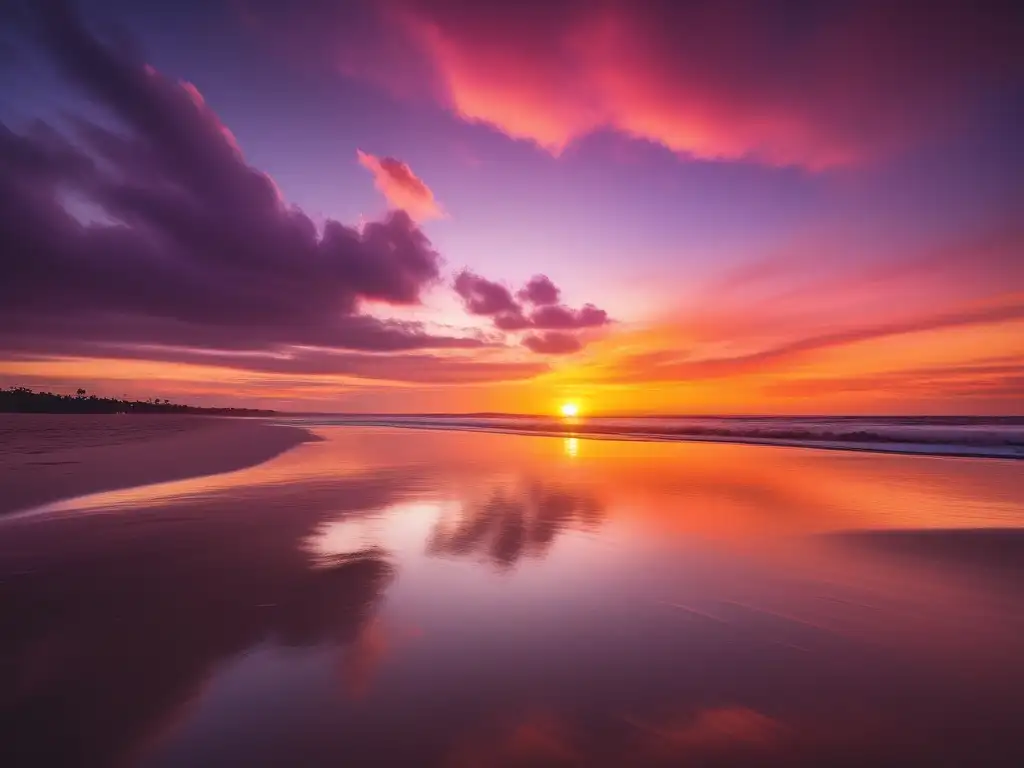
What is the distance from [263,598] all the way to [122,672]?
1.47 m

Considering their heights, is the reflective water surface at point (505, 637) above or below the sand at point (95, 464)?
below

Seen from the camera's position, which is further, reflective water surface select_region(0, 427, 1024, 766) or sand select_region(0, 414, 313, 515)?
sand select_region(0, 414, 313, 515)

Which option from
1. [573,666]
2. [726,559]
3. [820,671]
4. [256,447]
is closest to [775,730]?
[820,671]

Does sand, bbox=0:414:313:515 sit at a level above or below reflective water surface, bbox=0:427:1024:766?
above

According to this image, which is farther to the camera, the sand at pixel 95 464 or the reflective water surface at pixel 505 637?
the sand at pixel 95 464

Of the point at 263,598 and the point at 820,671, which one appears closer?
the point at 820,671

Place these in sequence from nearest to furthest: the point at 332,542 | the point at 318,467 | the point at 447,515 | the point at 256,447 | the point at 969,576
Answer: the point at 969,576, the point at 332,542, the point at 447,515, the point at 318,467, the point at 256,447

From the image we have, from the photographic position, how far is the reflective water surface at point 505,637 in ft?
9.95

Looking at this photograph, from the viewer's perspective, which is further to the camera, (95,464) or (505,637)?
(95,464)

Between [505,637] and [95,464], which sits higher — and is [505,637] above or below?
below

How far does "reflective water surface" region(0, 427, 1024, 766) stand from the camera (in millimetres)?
3031

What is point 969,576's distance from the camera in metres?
6.13

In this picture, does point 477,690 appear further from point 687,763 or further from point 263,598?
point 263,598

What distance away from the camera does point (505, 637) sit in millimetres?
4391
